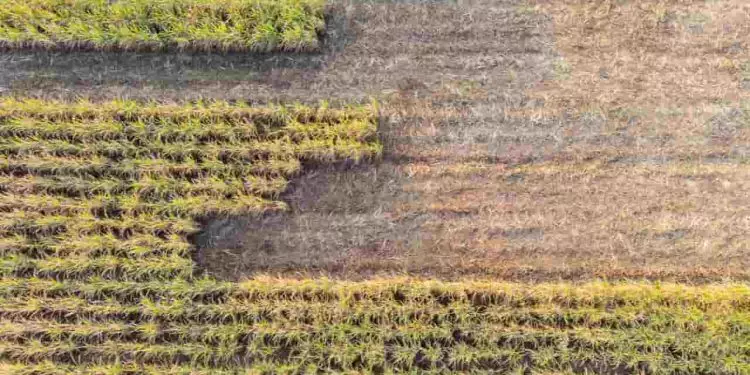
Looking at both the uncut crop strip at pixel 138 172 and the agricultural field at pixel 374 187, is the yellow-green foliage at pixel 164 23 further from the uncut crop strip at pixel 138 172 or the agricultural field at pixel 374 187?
the uncut crop strip at pixel 138 172

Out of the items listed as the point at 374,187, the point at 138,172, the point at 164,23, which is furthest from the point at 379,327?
the point at 164,23

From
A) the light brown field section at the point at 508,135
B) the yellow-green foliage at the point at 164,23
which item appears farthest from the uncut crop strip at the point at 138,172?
the yellow-green foliage at the point at 164,23

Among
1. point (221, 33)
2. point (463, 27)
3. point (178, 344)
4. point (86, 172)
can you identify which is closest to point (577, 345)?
point (463, 27)

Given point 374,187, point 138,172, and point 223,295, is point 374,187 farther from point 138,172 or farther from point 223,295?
point 138,172

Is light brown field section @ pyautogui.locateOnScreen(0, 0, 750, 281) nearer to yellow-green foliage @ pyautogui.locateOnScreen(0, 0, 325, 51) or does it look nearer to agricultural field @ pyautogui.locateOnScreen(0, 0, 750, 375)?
agricultural field @ pyautogui.locateOnScreen(0, 0, 750, 375)

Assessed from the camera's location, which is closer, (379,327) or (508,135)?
(379,327)

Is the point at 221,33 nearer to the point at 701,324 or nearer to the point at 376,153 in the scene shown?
the point at 376,153
